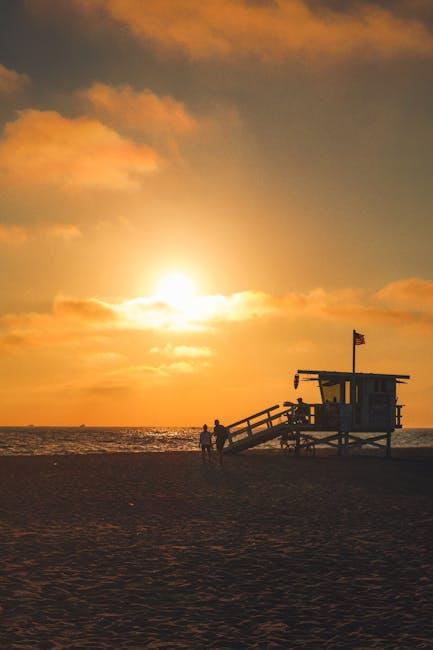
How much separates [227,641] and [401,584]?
3.96 meters

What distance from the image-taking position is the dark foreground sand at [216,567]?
27.9 ft

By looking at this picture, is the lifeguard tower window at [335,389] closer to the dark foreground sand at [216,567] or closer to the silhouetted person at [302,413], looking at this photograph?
Answer: the silhouetted person at [302,413]

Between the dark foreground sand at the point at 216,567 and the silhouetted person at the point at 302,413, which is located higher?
the silhouetted person at the point at 302,413

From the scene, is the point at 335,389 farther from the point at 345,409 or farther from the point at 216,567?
the point at 216,567

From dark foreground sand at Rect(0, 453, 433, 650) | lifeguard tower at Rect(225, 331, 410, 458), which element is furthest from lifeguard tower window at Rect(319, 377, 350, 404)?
dark foreground sand at Rect(0, 453, 433, 650)

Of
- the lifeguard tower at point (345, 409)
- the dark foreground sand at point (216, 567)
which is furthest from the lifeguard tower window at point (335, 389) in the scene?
the dark foreground sand at point (216, 567)

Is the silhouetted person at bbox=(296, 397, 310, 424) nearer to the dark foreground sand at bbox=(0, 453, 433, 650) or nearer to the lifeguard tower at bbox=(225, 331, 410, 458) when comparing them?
the lifeguard tower at bbox=(225, 331, 410, 458)

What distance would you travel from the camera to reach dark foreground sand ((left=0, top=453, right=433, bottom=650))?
27.9 ft

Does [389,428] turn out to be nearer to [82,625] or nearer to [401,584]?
[401,584]

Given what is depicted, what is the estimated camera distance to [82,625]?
28.6 feet

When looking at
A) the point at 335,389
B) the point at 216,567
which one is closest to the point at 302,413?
the point at 335,389

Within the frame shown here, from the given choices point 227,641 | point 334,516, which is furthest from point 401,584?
point 334,516

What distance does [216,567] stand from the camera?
1232 centimetres

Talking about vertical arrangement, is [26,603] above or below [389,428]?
below
